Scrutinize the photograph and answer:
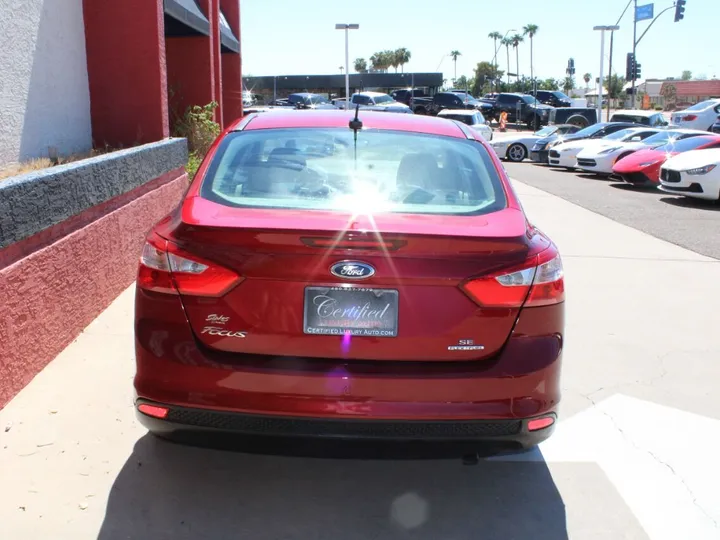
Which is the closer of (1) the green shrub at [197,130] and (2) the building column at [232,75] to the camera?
(1) the green shrub at [197,130]

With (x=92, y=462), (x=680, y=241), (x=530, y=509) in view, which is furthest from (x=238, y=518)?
(x=680, y=241)

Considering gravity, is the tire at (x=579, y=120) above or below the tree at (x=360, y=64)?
below

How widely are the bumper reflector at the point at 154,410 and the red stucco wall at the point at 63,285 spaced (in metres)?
1.53

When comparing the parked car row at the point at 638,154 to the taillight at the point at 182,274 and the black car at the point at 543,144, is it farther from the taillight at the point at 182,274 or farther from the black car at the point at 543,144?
the taillight at the point at 182,274

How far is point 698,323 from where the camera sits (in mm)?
6406

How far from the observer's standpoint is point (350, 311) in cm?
288

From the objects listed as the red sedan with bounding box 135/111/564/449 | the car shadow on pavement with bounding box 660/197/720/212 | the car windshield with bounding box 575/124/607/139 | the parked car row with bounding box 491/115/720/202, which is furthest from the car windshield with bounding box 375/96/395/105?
the red sedan with bounding box 135/111/564/449

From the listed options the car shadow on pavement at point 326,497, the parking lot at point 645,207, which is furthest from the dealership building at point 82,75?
the parking lot at point 645,207

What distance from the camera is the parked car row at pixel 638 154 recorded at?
46.1ft

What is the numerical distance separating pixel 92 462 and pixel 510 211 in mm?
2338

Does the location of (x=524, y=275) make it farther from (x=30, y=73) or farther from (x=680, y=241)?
(x=680, y=241)

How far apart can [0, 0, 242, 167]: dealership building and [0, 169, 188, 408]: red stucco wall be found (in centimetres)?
124

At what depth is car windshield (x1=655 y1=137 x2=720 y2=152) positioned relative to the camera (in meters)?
16.1

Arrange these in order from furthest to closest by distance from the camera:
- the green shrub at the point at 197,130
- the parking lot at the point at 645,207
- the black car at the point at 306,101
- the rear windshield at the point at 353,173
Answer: the black car at the point at 306,101, the green shrub at the point at 197,130, the parking lot at the point at 645,207, the rear windshield at the point at 353,173
